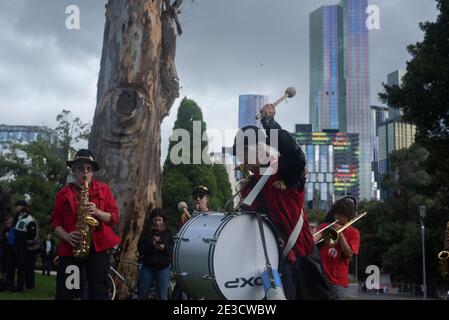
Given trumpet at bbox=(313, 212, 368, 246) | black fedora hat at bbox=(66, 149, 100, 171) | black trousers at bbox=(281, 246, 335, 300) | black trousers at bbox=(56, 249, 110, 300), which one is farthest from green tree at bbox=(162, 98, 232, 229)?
black trousers at bbox=(281, 246, 335, 300)

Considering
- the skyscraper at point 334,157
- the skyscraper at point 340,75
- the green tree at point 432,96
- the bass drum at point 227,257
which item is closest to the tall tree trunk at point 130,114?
the bass drum at point 227,257

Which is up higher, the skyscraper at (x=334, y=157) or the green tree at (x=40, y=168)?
the skyscraper at (x=334, y=157)

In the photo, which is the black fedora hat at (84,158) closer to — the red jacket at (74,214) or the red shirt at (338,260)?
the red jacket at (74,214)

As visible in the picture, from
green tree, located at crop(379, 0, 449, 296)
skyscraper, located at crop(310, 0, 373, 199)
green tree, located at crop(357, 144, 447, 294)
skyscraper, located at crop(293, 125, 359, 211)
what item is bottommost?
green tree, located at crop(357, 144, 447, 294)

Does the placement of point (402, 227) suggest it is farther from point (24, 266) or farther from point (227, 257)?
point (227, 257)

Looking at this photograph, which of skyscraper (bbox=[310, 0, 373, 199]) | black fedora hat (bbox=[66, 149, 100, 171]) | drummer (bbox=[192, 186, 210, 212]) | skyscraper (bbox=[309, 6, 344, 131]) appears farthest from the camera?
skyscraper (bbox=[309, 6, 344, 131])

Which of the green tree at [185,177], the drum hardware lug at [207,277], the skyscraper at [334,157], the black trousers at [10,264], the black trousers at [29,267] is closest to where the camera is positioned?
the drum hardware lug at [207,277]

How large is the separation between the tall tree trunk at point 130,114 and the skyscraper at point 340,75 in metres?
144

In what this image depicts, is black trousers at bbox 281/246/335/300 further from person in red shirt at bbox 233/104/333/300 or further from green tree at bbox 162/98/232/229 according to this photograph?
green tree at bbox 162/98/232/229

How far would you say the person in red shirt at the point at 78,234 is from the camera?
4.51m

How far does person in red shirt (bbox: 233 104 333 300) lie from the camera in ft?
14.4

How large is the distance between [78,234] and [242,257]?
134 cm

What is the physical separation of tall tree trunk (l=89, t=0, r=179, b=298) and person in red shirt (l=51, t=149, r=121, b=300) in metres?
3.33
